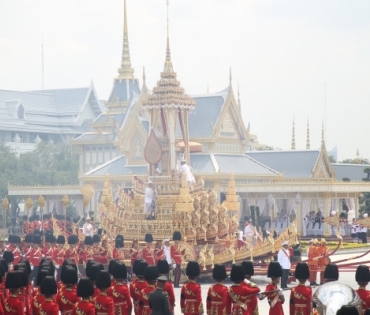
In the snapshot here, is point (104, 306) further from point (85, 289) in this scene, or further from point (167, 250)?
point (167, 250)

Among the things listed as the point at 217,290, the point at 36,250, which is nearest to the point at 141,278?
the point at 217,290

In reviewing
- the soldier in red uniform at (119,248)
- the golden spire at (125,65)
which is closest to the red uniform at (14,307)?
the soldier in red uniform at (119,248)

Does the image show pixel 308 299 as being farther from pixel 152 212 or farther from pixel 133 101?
pixel 133 101

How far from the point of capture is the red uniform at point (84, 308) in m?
14.6

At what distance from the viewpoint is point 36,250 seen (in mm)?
26406

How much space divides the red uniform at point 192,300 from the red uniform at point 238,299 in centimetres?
87

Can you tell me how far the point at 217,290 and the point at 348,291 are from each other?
13.5 ft

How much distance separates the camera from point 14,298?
50.4ft

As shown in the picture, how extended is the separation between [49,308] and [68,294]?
0.88 m

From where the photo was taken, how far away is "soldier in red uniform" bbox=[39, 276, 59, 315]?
14820mm

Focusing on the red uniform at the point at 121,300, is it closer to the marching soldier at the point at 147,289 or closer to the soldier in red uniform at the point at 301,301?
the marching soldier at the point at 147,289

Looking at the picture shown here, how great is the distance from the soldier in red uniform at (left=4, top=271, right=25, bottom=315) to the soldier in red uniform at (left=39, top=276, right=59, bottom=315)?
0.42m

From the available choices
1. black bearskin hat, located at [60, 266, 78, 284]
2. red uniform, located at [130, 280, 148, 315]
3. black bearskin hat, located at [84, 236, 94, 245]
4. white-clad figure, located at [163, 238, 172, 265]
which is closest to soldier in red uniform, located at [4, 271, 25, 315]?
black bearskin hat, located at [60, 266, 78, 284]

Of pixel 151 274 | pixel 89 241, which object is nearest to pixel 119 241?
pixel 89 241
